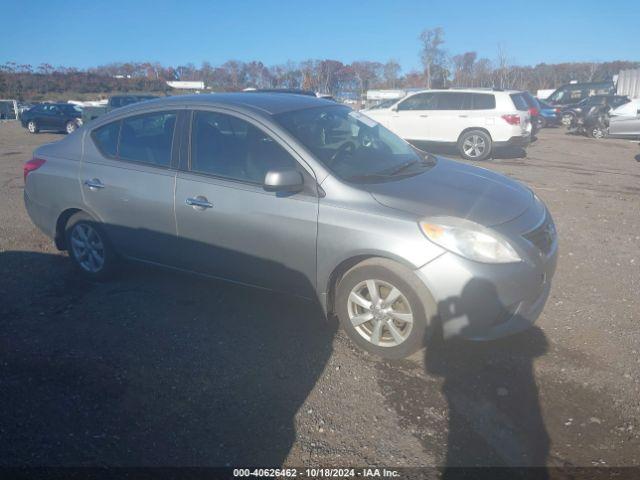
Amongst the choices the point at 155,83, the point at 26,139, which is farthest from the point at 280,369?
the point at 155,83

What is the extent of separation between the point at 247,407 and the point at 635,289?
380 cm

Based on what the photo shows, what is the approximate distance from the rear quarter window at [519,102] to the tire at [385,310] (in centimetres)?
1123

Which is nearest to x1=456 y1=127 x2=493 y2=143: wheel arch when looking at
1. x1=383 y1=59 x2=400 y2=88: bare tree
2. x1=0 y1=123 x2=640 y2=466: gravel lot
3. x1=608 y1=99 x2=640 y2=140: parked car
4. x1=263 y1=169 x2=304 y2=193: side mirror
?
x1=608 y1=99 x2=640 y2=140: parked car

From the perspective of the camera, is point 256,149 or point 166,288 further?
point 166,288

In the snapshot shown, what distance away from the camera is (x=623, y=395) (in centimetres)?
319

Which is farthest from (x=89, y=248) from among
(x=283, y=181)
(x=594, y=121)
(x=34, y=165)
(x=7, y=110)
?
(x=7, y=110)

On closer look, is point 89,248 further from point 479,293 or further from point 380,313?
point 479,293

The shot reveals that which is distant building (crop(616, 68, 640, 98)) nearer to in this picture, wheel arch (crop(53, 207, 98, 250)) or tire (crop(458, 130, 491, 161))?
tire (crop(458, 130, 491, 161))

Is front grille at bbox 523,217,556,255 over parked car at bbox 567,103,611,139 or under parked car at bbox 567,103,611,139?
under

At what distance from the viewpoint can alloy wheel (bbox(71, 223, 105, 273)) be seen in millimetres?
4875

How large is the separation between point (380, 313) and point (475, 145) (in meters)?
11.0

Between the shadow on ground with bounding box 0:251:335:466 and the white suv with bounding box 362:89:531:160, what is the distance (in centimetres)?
1044

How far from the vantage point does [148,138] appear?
14.8ft

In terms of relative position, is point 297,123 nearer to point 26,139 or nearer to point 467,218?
point 467,218
